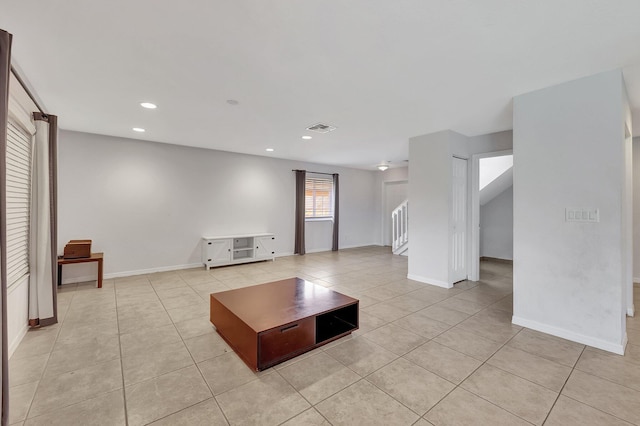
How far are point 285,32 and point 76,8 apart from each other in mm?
1318

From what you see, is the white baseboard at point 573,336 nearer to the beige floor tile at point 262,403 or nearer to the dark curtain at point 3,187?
the beige floor tile at point 262,403

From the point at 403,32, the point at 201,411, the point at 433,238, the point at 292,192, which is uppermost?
the point at 403,32

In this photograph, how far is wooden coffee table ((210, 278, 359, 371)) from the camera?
7.36 ft

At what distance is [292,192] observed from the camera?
7.27 metres

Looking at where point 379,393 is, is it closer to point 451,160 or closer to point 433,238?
point 433,238

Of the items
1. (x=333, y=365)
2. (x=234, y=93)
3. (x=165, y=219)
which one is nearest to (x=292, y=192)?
(x=165, y=219)

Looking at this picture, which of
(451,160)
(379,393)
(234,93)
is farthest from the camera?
(451,160)

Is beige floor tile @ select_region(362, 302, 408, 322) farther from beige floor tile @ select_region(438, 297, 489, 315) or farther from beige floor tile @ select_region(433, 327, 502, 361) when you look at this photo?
beige floor tile @ select_region(438, 297, 489, 315)

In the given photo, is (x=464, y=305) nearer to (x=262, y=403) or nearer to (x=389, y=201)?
(x=262, y=403)

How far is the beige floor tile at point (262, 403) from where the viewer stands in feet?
5.64

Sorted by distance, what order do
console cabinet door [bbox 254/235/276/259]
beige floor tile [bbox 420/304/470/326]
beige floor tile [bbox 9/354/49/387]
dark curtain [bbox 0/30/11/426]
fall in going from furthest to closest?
console cabinet door [bbox 254/235/276/259] → beige floor tile [bbox 420/304/470/326] → beige floor tile [bbox 9/354/49/387] → dark curtain [bbox 0/30/11/426]

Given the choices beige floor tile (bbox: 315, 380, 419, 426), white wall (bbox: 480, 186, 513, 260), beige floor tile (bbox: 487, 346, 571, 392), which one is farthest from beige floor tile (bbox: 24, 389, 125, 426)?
white wall (bbox: 480, 186, 513, 260)

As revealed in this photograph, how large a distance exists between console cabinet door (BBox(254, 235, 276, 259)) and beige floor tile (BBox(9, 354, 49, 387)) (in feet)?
13.3

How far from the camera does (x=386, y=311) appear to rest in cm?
347
